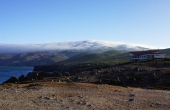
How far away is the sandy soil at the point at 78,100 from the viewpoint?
16531 mm

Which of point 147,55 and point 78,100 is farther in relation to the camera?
point 147,55

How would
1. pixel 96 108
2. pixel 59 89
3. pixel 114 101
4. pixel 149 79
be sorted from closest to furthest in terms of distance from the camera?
pixel 96 108 < pixel 114 101 < pixel 59 89 < pixel 149 79

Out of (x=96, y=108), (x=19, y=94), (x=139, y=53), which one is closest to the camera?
(x=96, y=108)

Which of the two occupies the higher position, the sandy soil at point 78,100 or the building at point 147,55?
the building at point 147,55

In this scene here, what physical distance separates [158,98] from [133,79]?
1838 cm

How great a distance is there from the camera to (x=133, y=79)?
38094 mm

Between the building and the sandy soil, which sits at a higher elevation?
the building

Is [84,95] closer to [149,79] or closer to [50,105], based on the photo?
[50,105]

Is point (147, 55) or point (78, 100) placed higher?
point (147, 55)

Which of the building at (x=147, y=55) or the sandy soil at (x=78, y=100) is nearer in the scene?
the sandy soil at (x=78, y=100)

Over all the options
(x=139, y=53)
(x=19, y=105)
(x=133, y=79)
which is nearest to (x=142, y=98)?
(x=19, y=105)

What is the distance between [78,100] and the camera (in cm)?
1841

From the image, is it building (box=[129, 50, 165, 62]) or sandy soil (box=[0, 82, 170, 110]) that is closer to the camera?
sandy soil (box=[0, 82, 170, 110])

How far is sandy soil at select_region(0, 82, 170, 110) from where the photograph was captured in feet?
54.2
